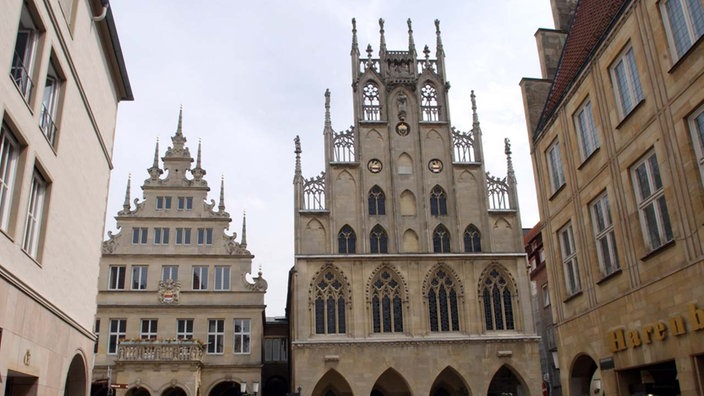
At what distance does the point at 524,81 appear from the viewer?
19.1m

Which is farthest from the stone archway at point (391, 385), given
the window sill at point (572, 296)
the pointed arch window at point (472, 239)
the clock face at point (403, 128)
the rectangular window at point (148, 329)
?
the window sill at point (572, 296)

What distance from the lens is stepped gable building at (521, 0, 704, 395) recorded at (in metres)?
10.9

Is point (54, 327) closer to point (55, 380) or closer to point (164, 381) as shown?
point (55, 380)

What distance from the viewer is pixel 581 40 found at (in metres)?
16.3

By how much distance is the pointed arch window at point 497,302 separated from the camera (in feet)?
108

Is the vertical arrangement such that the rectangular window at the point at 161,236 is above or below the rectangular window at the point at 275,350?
above

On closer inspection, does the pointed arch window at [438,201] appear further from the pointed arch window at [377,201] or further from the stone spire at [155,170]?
the stone spire at [155,170]

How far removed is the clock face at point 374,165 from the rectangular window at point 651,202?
22.4 metres

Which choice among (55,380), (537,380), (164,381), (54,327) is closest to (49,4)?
(54,327)

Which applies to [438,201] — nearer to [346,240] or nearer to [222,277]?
[346,240]

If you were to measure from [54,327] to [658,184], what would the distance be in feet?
41.4

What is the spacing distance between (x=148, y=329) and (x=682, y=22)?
29.7 metres

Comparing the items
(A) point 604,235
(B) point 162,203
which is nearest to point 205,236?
(B) point 162,203

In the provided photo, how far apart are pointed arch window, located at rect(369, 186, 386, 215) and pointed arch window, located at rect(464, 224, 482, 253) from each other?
4552mm
